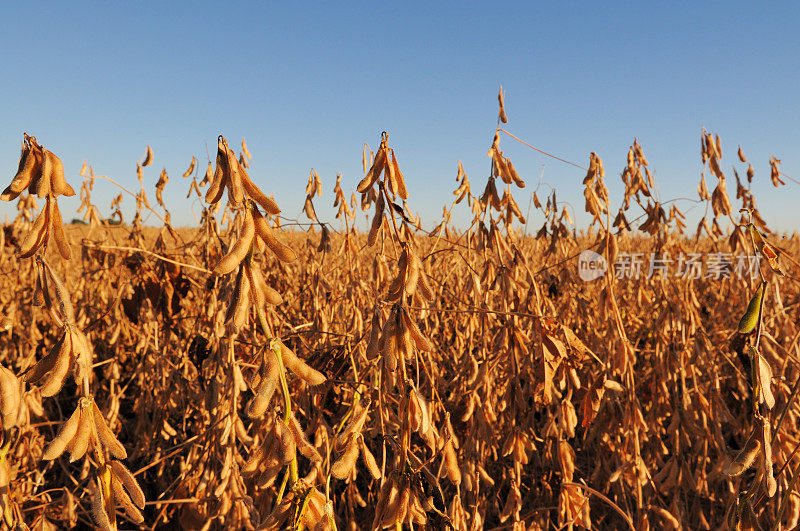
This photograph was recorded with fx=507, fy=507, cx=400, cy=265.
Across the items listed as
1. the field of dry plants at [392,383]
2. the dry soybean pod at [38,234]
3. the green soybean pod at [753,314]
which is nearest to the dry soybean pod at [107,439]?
the field of dry plants at [392,383]

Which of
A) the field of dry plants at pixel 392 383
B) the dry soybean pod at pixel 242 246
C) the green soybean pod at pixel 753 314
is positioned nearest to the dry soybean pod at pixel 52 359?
the field of dry plants at pixel 392 383

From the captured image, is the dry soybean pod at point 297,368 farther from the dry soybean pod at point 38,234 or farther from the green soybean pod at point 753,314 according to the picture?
the green soybean pod at point 753,314

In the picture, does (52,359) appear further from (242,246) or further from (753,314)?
(753,314)

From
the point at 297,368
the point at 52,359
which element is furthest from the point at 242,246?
the point at 52,359

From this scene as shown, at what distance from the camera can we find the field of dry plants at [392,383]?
62cm

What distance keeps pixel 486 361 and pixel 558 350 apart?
0.85ft

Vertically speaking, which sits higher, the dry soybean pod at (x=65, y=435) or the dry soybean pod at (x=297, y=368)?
the dry soybean pod at (x=297, y=368)

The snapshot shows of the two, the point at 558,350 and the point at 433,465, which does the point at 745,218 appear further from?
the point at 433,465

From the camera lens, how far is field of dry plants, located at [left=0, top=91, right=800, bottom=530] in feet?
2.02

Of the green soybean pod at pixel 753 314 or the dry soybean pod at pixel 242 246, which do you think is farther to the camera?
the green soybean pod at pixel 753 314

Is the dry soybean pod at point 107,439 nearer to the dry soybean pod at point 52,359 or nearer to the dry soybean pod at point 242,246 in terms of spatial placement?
the dry soybean pod at point 52,359

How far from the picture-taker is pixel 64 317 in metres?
0.58

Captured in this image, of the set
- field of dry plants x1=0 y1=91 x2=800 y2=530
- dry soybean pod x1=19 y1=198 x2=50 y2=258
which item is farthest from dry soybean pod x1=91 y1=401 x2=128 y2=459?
dry soybean pod x1=19 y1=198 x2=50 y2=258

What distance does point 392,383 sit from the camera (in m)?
1.00
